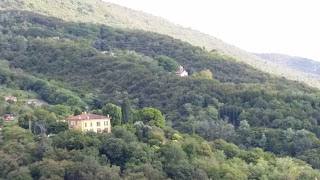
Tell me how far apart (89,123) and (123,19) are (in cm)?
11907

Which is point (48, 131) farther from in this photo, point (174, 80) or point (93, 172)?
point (174, 80)

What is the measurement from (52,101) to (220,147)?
24.7m

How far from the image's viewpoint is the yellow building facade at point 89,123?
184 feet

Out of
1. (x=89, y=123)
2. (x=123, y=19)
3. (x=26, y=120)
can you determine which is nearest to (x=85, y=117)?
(x=89, y=123)

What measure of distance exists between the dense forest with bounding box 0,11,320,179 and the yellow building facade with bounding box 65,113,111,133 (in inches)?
60.8

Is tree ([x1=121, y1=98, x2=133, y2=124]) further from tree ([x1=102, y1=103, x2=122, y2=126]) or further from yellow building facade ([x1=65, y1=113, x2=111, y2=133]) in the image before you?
yellow building facade ([x1=65, y1=113, x2=111, y2=133])

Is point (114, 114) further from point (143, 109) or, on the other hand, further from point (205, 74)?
point (205, 74)

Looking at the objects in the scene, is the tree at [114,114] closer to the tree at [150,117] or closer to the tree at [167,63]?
the tree at [150,117]

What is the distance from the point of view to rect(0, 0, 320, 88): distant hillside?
147 metres

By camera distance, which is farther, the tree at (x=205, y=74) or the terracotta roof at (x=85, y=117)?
the tree at (x=205, y=74)

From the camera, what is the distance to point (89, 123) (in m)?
56.4

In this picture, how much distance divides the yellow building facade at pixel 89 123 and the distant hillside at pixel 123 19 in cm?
7994

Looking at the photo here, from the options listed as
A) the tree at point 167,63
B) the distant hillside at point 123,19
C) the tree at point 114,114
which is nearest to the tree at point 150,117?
the tree at point 114,114

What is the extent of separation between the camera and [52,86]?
274 ft
